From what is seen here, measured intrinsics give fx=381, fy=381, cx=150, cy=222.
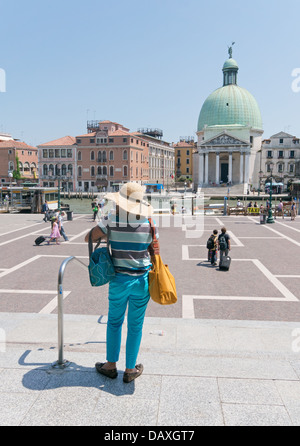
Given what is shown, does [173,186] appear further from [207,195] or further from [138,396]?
[138,396]

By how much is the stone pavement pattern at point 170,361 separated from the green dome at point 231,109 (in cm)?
8039

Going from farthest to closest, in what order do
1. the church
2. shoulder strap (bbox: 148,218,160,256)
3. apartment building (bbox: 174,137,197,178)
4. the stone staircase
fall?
1. apartment building (bbox: 174,137,197,178)
2. the church
3. the stone staircase
4. shoulder strap (bbox: 148,218,160,256)

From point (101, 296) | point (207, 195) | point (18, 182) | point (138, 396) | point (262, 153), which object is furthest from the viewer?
point (18, 182)

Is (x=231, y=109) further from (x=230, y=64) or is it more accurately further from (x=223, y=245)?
(x=223, y=245)

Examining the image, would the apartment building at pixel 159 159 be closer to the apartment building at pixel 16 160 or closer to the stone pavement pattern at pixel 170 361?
the apartment building at pixel 16 160

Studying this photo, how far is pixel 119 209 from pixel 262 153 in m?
80.0

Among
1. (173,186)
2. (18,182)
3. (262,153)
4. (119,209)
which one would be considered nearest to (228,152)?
(262,153)

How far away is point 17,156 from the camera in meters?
87.8

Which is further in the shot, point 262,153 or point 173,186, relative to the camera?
point 173,186

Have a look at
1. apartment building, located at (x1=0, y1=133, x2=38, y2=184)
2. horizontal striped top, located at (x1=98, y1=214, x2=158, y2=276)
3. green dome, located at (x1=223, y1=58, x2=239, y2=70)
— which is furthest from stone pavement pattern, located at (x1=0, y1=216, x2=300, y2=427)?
green dome, located at (x1=223, y1=58, x2=239, y2=70)

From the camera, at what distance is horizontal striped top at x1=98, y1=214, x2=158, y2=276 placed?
13.4 feet

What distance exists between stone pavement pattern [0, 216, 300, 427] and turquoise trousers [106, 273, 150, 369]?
13.9 inches

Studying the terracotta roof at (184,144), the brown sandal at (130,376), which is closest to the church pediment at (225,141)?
the terracotta roof at (184,144)

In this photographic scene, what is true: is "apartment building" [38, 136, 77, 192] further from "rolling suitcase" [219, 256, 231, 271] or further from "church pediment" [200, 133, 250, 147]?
"rolling suitcase" [219, 256, 231, 271]
